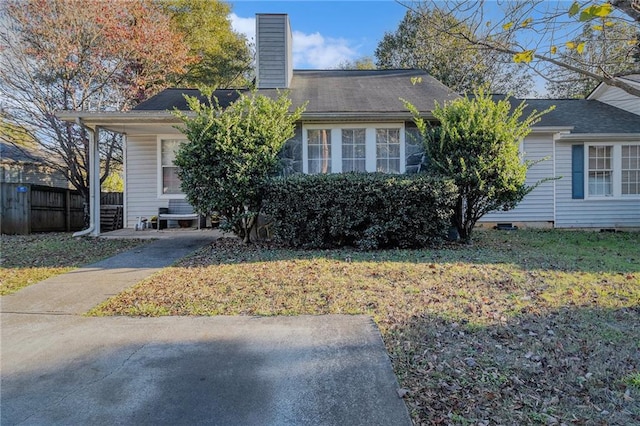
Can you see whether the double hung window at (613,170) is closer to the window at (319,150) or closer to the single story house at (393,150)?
the single story house at (393,150)

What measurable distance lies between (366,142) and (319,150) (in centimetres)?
123

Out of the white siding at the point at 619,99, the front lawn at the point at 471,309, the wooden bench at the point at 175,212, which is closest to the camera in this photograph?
the front lawn at the point at 471,309

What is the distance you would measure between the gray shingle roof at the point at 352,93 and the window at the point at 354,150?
26.0 inches

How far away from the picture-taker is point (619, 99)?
42.7ft

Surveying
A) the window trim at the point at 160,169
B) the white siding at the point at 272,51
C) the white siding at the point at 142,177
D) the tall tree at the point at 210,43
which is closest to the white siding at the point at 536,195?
the white siding at the point at 272,51

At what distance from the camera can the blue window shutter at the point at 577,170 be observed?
11.3m

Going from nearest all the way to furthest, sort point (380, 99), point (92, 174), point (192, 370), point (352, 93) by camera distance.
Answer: point (192, 370)
point (92, 174)
point (380, 99)
point (352, 93)

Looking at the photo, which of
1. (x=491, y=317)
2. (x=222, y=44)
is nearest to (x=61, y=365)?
(x=491, y=317)

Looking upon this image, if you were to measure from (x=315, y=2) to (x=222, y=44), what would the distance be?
1006 cm

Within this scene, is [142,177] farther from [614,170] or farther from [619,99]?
[619,99]

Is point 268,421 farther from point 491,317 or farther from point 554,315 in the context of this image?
point 554,315

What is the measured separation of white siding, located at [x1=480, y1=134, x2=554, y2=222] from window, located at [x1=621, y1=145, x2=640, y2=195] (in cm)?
238

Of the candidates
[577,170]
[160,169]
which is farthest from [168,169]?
[577,170]

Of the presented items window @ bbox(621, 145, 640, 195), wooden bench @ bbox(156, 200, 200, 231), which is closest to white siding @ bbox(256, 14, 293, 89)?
wooden bench @ bbox(156, 200, 200, 231)
